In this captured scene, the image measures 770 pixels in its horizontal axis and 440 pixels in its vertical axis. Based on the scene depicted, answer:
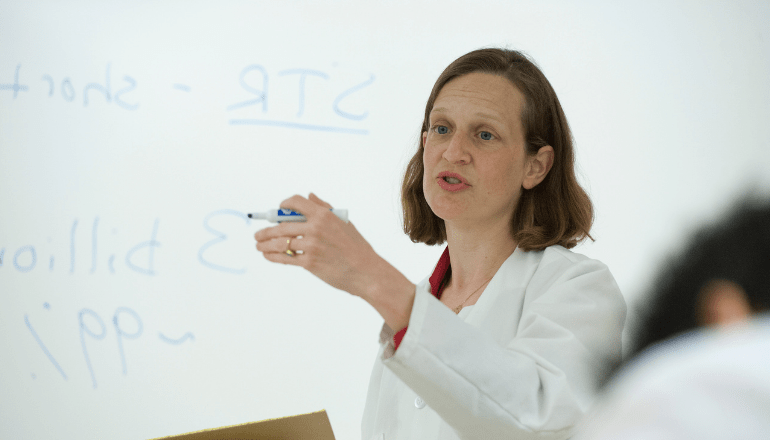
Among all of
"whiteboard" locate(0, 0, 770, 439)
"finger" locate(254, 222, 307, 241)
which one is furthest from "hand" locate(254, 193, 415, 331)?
"whiteboard" locate(0, 0, 770, 439)

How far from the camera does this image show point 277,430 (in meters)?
0.83

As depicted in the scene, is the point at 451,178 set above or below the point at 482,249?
above

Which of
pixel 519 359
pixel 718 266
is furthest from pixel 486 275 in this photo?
pixel 718 266

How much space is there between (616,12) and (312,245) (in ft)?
4.43

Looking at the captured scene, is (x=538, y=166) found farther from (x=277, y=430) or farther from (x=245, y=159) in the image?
(x=245, y=159)

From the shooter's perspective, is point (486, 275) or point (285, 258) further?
point (486, 275)

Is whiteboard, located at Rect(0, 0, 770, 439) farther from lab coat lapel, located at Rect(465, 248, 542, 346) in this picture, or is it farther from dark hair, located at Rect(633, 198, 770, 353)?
dark hair, located at Rect(633, 198, 770, 353)

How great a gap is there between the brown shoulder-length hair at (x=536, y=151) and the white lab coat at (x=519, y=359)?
0.63 ft

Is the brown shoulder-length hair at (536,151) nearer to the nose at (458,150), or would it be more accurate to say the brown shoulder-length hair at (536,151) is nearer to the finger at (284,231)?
the nose at (458,150)

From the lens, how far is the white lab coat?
2.26 ft

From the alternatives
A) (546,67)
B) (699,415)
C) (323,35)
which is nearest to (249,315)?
(323,35)

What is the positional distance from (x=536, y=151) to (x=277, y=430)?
69cm

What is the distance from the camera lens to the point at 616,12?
5.41 feet

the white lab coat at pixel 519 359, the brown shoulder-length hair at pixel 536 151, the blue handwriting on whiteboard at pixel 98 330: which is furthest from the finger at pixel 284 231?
the blue handwriting on whiteboard at pixel 98 330
